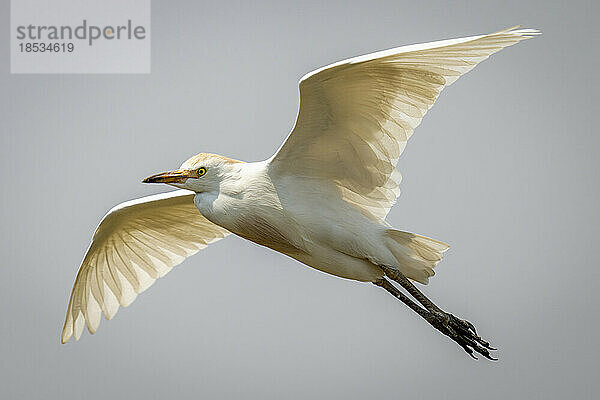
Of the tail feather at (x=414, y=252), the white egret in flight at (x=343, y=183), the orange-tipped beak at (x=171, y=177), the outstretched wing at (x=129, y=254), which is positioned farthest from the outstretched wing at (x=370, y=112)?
the outstretched wing at (x=129, y=254)

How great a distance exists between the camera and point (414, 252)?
4812mm

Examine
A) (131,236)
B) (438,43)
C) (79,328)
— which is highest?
(438,43)

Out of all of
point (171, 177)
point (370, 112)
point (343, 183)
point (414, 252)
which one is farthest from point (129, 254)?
point (370, 112)

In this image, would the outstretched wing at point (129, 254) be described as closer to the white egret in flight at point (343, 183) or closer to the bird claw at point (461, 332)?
the white egret in flight at point (343, 183)

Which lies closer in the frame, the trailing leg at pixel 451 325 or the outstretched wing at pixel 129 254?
the trailing leg at pixel 451 325

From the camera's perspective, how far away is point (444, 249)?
479 centimetres

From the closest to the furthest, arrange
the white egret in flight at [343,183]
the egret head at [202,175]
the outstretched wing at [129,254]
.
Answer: the white egret in flight at [343,183]
the egret head at [202,175]
the outstretched wing at [129,254]

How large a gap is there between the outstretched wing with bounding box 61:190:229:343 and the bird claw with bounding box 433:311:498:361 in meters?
1.62

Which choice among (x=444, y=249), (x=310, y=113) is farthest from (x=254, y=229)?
(x=444, y=249)

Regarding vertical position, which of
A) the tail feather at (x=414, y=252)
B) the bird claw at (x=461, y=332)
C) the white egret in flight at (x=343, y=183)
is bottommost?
the bird claw at (x=461, y=332)

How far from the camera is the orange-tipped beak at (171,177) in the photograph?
4.77 m

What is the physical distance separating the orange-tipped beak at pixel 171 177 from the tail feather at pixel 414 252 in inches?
40.1

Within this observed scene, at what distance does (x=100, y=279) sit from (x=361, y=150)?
204 centimetres

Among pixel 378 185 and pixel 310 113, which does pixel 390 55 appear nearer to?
pixel 310 113
